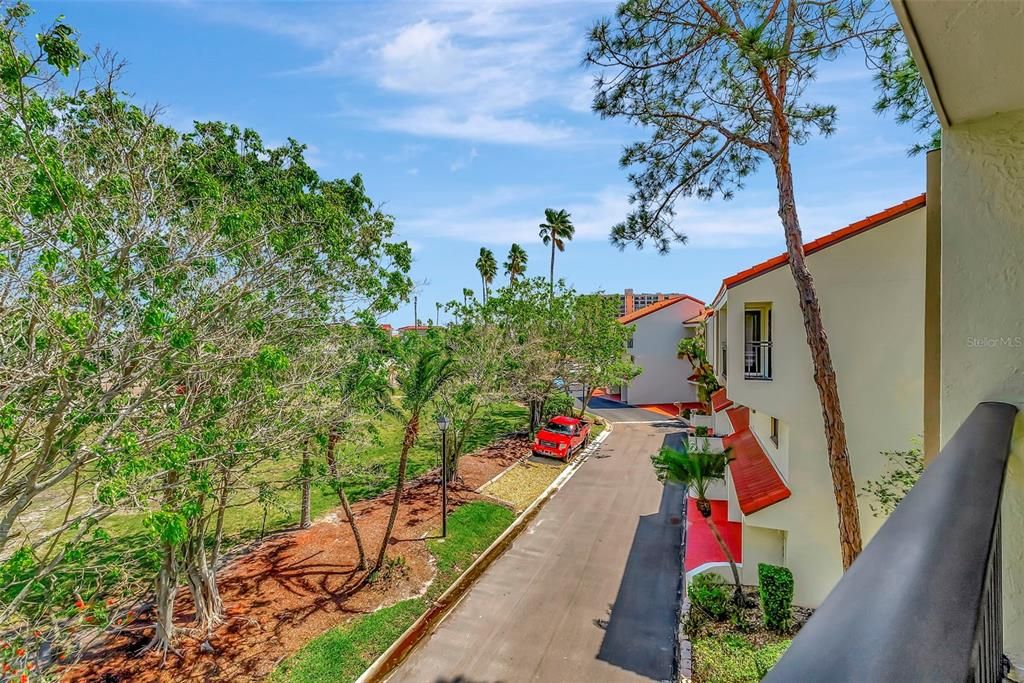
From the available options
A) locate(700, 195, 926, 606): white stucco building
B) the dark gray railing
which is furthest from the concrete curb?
the dark gray railing

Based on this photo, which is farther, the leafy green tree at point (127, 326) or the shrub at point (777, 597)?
the shrub at point (777, 597)

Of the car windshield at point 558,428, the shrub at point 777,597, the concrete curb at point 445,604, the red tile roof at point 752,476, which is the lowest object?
the concrete curb at point 445,604

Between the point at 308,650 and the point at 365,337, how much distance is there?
258 inches

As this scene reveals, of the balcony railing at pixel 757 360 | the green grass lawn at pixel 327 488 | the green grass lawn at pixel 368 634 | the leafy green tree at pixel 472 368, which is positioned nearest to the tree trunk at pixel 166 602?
the green grass lawn at pixel 327 488

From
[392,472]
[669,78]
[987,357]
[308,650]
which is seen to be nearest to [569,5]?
[669,78]

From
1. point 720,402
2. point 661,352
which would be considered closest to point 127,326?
point 720,402

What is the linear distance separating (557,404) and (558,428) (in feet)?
9.15

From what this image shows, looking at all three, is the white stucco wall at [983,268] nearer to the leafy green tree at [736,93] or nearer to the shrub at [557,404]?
the leafy green tree at [736,93]

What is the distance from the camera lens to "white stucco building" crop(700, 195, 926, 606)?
8812mm

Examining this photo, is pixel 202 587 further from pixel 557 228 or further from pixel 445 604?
pixel 557 228

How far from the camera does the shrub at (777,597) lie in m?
9.55

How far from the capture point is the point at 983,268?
8.30 ft

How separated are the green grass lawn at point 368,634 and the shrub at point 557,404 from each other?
12070mm

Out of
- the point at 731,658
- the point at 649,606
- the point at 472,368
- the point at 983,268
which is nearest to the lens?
the point at 983,268
